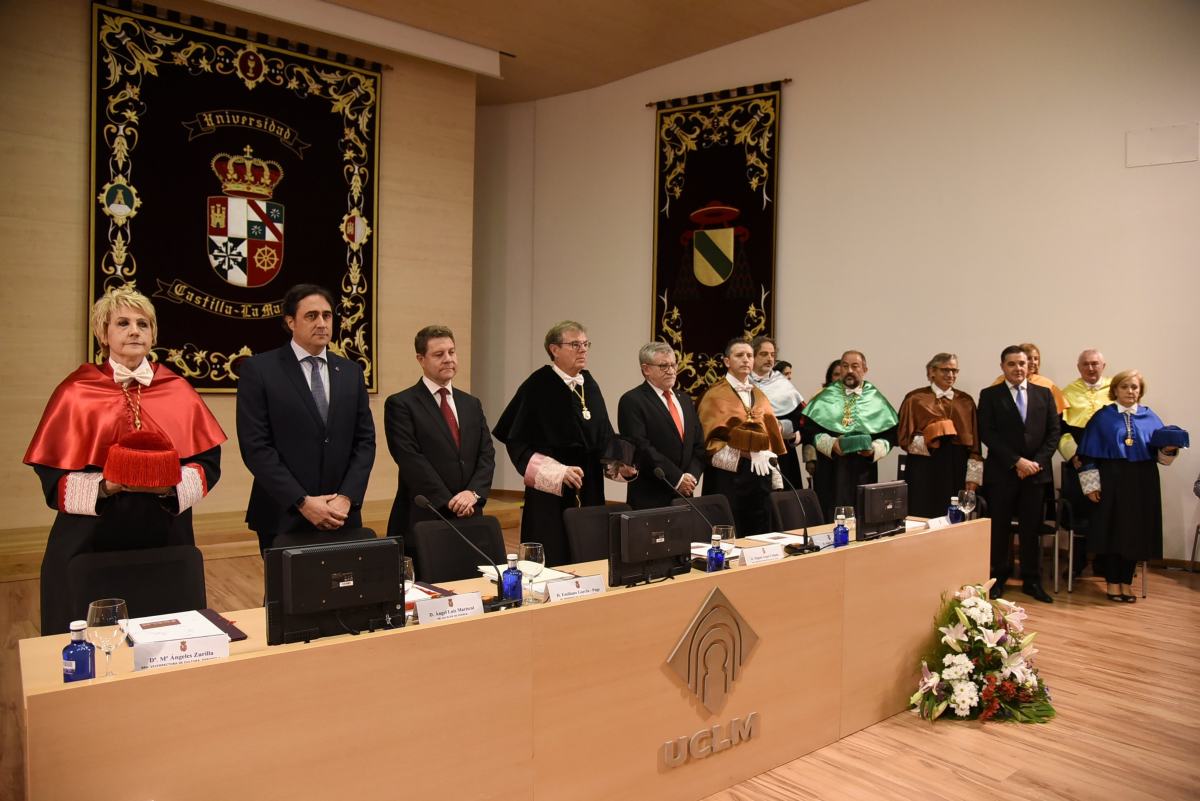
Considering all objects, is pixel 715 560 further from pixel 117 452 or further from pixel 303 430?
pixel 117 452

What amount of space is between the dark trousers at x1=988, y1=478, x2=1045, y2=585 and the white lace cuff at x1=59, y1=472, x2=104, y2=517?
471 centimetres

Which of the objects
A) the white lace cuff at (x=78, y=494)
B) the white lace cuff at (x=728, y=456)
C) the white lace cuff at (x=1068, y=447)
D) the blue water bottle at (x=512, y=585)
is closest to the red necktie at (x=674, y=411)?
the white lace cuff at (x=728, y=456)

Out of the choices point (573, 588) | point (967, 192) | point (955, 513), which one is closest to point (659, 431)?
point (955, 513)

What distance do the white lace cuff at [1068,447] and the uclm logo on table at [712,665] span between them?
387 centimetres

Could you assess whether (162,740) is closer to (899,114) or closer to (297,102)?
(297,102)

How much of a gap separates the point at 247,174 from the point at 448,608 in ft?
18.3

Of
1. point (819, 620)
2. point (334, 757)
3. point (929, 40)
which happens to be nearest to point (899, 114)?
point (929, 40)

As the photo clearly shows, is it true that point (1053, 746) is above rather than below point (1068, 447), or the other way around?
below

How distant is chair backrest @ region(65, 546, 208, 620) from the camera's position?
7.40 feet

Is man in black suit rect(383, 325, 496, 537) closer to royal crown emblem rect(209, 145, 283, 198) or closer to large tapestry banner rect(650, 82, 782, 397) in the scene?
royal crown emblem rect(209, 145, 283, 198)

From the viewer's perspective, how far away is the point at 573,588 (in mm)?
2271

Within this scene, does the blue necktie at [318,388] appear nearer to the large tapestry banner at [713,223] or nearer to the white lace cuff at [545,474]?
the white lace cuff at [545,474]

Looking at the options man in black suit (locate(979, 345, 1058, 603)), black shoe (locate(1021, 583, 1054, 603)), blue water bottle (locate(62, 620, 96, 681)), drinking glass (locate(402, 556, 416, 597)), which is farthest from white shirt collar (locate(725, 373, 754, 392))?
blue water bottle (locate(62, 620, 96, 681))

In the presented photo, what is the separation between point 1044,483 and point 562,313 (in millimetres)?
4989
